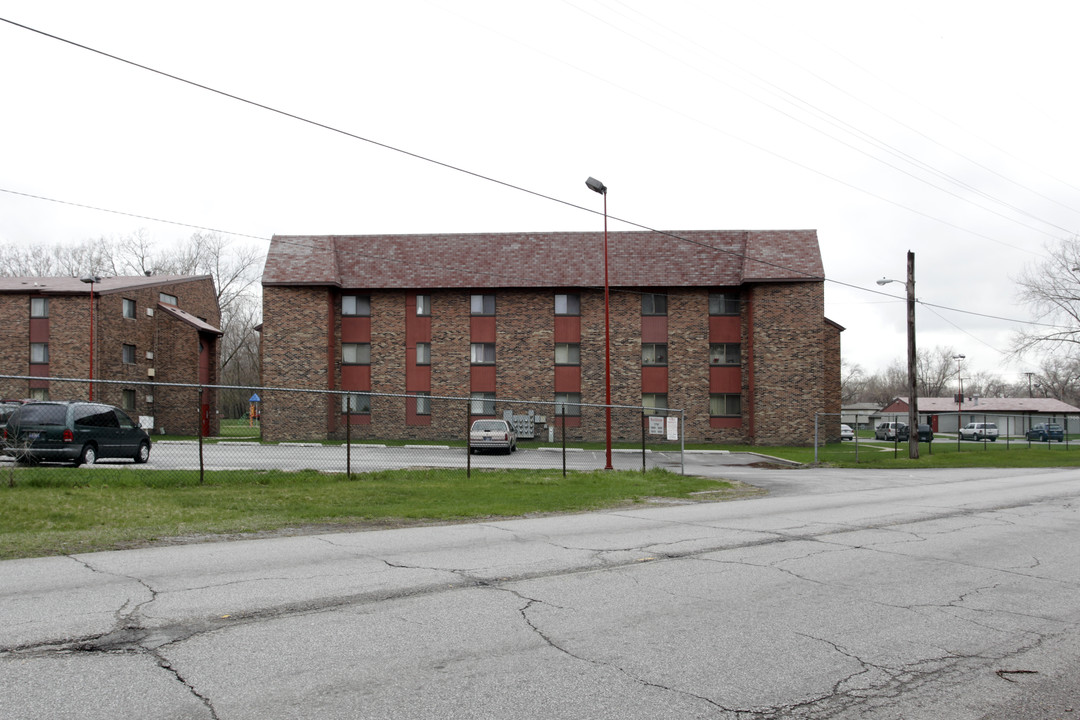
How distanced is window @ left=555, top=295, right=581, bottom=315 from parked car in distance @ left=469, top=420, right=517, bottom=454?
519 inches

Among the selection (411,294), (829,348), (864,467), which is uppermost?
(411,294)

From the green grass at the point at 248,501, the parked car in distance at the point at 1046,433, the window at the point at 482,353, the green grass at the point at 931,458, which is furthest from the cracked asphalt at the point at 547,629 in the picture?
the parked car in distance at the point at 1046,433

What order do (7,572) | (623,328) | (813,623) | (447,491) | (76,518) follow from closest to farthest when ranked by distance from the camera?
(813,623) < (7,572) < (76,518) < (447,491) < (623,328)

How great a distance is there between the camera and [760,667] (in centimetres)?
519

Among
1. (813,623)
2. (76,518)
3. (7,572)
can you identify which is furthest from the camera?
(76,518)

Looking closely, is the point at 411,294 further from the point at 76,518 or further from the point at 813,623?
the point at 813,623

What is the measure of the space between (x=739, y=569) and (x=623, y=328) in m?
35.3

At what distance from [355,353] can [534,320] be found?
10222 mm

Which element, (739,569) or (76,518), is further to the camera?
(76,518)

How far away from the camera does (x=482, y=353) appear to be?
4381cm

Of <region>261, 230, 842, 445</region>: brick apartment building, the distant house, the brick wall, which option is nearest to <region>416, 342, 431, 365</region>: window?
<region>261, 230, 842, 445</region>: brick apartment building

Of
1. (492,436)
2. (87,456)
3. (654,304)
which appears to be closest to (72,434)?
(87,456)

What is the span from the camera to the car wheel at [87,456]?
717 inches

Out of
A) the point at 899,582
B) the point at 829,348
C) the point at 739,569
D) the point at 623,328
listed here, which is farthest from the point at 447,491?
the point at 829,348
